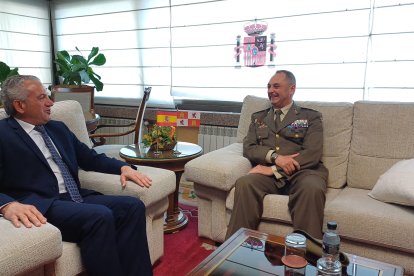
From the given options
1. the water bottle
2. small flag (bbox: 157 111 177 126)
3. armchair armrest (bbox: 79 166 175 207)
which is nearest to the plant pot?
small flag (bbox: 157 111 177 126)

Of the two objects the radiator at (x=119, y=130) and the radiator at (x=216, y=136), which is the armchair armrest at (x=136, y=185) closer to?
the radiator at (x=216, y=136)

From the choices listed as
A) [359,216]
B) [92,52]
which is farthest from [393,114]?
[92,52]

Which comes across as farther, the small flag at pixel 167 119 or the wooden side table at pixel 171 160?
the small flag at pixel 167 119

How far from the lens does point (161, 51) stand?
11.3 ft

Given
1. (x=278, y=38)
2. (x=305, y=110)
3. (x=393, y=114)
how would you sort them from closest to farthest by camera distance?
(x=393, y=114)
(x=305, y=110)
(x=278, y=38)

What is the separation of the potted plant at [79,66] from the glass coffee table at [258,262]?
282cm

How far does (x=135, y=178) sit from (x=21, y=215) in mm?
553

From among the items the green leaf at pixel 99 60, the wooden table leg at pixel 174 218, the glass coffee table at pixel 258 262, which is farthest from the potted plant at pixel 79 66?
the glass coffee table at pixel 258 262

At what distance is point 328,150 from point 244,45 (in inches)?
50.8

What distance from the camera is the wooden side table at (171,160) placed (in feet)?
7.05

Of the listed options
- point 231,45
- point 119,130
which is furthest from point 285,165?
point 119,130

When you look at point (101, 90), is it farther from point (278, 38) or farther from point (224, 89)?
point (278, 38)

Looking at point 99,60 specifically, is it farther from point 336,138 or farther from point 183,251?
point 336,138

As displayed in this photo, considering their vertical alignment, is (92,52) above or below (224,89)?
above
